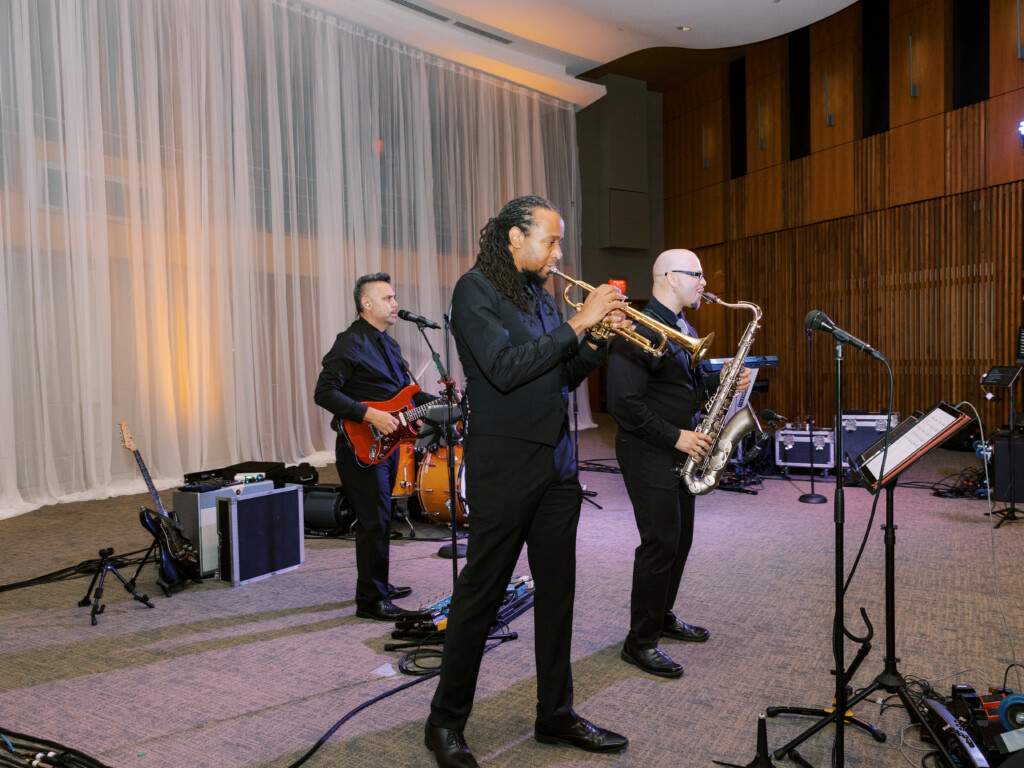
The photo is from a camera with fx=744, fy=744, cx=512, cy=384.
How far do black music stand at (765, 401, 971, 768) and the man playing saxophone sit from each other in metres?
0.58

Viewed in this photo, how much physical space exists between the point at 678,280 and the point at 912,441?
1144 mm

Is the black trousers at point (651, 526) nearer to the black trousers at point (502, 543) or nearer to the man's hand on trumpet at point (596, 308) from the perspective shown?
the black trousers at point (502, 543)

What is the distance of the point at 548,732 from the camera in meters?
2.42

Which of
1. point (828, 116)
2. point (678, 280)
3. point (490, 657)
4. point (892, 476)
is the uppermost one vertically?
point (828, 116)

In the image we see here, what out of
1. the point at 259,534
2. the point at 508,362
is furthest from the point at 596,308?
the point at 259,534

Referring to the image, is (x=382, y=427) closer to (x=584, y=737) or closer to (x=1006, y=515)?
(x=584, y=737)

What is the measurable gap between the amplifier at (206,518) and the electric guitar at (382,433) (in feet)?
3.33

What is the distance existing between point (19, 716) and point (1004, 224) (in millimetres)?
10472

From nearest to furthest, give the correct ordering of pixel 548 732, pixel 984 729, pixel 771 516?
pixel 984 729 < pixel 548 732 < pixel 771 516

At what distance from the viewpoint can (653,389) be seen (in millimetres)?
3078

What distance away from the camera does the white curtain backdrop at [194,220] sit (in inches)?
263

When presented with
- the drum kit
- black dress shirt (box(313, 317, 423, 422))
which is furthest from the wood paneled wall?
black dress shirt (box(313, 317, 423, 422))

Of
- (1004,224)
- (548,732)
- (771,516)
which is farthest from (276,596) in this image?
(1004,224)

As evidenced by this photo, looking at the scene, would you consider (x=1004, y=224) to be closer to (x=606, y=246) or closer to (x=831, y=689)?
(x=606, y=246)
